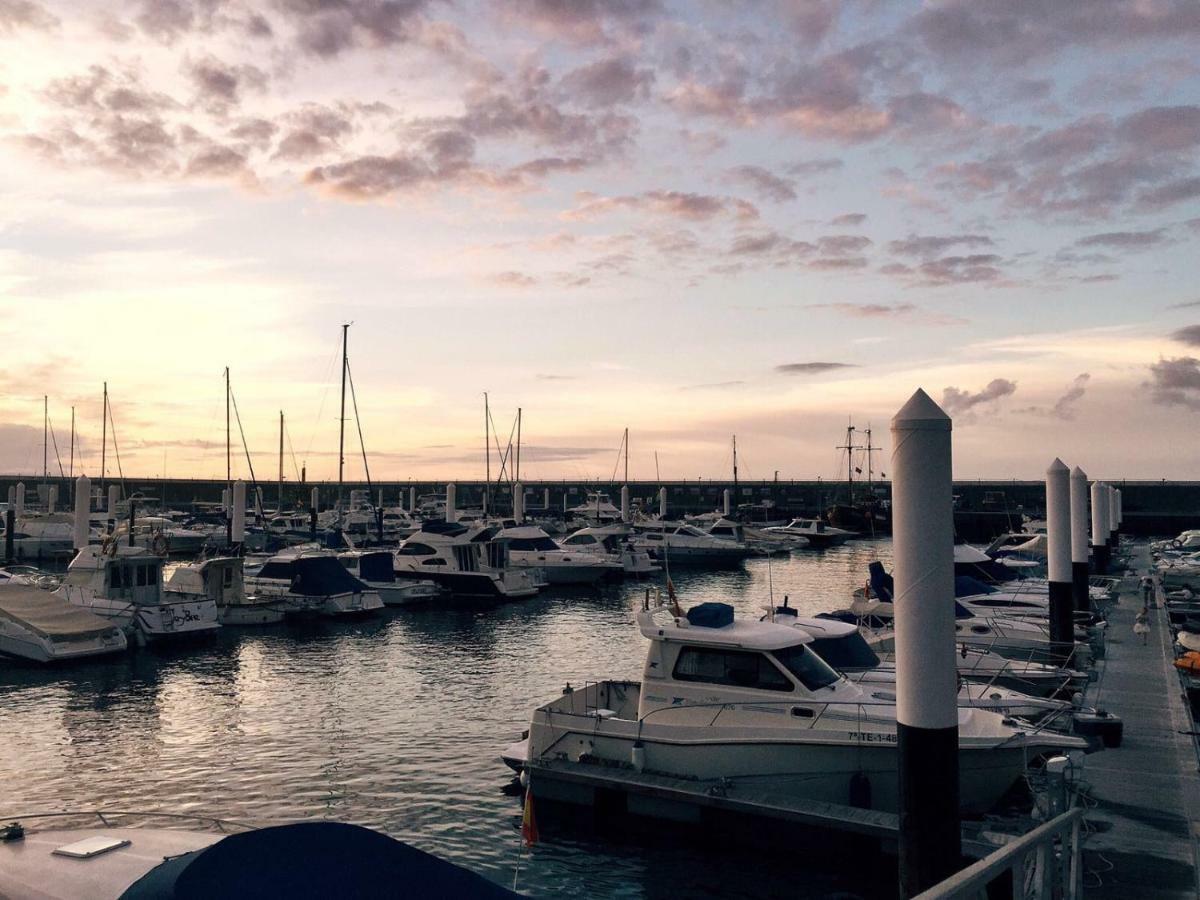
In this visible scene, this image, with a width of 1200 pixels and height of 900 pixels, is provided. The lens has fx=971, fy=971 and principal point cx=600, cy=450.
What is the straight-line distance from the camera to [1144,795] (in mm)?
13617

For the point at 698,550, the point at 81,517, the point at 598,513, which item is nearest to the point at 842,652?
the point at 81,517

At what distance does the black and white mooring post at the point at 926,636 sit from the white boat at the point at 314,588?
35564mm

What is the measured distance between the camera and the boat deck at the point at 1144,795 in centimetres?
1104

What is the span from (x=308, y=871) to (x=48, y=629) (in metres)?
28.5

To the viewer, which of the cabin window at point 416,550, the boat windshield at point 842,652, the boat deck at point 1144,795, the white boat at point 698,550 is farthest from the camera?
the white boat at point 698,550

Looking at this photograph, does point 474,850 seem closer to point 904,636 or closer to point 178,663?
point 904,636

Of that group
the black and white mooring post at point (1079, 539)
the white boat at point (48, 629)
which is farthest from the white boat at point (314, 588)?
the black and white mooring post at point (1079, 539)

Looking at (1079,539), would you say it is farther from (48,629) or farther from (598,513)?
(598,513)

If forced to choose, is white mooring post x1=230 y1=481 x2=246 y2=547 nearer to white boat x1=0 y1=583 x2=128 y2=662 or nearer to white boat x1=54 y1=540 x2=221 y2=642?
white boat x1=54 y1=540 x2=221 y2=642

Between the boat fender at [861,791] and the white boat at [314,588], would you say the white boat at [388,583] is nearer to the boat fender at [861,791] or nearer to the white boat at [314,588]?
the white boat at [314,588]

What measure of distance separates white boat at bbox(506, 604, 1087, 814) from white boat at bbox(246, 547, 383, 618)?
2746cm

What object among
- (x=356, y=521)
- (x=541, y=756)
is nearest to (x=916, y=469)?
(x=541, y=756)

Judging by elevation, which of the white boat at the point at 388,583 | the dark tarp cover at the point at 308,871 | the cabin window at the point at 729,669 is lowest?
the white boat at the point at 388,583

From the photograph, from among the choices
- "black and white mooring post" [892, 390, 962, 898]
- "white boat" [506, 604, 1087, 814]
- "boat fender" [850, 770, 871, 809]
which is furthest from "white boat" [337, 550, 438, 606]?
"black and white mooring post" [892, 390, 962, 898]
